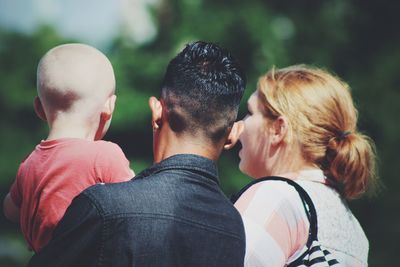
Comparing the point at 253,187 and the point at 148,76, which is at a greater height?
the point at 253,187

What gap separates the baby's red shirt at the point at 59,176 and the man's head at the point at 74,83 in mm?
107

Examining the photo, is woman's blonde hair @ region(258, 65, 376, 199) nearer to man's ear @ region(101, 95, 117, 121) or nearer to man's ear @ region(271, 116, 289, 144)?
man's ear @ region(271, 116, 289, 144)

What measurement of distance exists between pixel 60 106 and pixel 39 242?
44 centimetres

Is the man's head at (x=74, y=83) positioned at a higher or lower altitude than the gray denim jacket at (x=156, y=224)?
higher

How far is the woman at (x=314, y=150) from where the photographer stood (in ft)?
7.17

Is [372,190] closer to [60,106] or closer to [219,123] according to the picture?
[219,123]

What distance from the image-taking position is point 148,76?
13156 mm

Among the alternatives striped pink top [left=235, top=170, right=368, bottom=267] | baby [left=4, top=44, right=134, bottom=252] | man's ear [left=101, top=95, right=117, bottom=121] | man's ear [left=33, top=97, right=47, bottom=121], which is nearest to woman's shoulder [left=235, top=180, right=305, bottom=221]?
striped pink top [left=235, top=170, right=368, bottom=267]

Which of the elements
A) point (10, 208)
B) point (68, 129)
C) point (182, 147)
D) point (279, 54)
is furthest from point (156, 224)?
point (279, 54)

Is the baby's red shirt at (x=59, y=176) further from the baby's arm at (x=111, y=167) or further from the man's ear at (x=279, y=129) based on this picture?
the man's ear at (x=279, y=129)

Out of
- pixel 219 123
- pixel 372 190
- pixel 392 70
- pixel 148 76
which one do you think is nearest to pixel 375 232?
pixel 392 70

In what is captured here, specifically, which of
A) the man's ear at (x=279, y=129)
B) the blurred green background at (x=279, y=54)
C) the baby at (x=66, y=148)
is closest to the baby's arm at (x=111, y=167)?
the baby at (x=66, y=148)

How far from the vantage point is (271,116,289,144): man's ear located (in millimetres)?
2379

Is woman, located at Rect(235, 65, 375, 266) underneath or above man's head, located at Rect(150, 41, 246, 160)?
underneath
